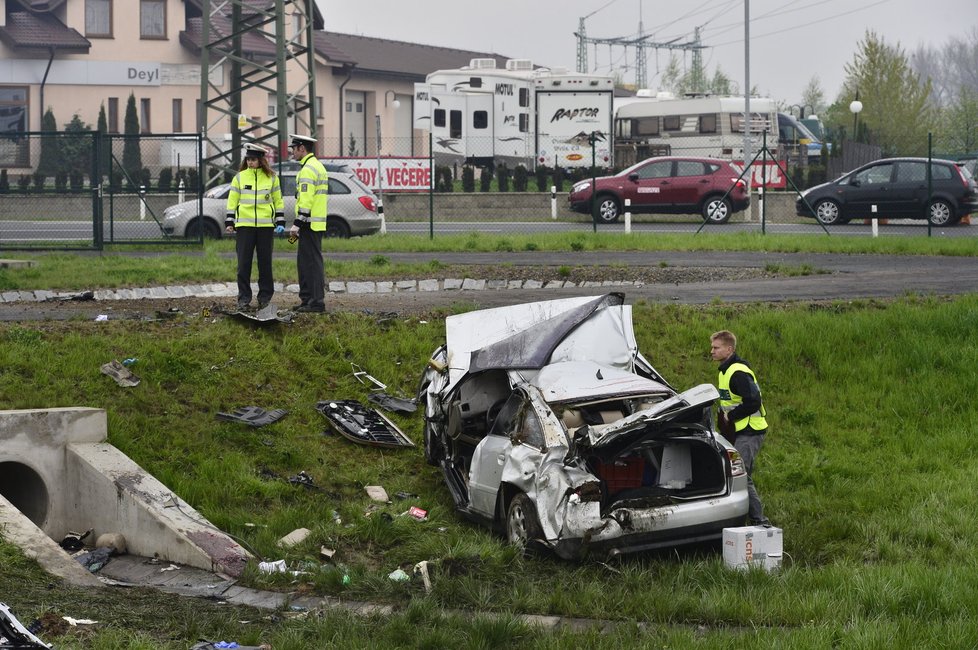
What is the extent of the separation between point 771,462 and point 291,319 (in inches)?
220

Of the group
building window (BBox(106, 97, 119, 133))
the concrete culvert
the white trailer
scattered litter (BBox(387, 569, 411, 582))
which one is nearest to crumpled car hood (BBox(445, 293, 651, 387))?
scattered litter (BBox(387, 569, 411, 582))

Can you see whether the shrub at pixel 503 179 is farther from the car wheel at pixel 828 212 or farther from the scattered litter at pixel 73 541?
the scattered litter at pixel 73 541

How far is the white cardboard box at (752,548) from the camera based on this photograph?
837 centimetres

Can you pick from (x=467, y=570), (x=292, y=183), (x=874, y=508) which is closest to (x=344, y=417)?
(x=467, y=570)

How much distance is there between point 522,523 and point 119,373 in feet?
17.2

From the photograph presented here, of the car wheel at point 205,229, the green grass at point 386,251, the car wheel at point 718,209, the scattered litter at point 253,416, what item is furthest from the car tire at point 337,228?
the scattered litter at point 253,416

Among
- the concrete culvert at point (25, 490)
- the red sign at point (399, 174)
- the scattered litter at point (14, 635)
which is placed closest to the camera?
the scattered litter at point (14, 635)

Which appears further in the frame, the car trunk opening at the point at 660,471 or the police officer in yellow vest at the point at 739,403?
the police officer in yellow vest at the point at 739,403

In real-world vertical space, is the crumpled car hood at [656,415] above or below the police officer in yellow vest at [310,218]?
below

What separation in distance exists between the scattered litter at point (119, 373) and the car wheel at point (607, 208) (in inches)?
759

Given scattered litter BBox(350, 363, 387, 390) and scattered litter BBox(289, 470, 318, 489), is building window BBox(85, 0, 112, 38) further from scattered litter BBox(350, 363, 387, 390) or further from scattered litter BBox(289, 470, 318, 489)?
scattered litter BBox(289, 470, 318, 489)

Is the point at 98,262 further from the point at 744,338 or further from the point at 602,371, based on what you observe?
the point at 602,371

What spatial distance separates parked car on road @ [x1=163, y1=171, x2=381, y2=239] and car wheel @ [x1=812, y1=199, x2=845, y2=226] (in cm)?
1040

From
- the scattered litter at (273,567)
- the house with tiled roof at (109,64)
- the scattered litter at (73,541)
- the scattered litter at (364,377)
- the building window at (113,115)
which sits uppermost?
the house with tiled roof at (109,64)
